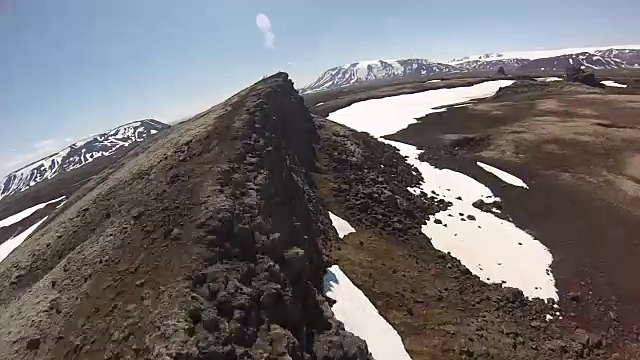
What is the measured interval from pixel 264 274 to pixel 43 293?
9458 mm

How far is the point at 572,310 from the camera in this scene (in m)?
26.0

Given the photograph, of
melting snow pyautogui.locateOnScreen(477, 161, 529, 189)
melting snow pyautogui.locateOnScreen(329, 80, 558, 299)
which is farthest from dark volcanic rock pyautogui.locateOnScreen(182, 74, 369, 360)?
melting snow pyautogui.locateOnScreen(477, 161, 529, 189)

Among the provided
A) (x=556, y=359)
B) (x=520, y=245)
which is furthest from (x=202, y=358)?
(x=520, y=245)

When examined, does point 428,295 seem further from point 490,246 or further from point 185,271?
point 185,271

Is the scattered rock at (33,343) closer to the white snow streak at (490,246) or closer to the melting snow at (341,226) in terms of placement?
the melting snow at (341,226)

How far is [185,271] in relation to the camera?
1554 centimetres

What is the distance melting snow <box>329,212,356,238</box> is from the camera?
3070cm

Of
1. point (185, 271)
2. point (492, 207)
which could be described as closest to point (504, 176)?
point (492, 207)

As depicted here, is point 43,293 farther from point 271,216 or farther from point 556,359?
point 556,359

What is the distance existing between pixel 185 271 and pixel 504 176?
37.2 m

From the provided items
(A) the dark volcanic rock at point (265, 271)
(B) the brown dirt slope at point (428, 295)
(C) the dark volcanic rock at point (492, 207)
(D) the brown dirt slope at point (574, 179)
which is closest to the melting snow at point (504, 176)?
(D) the brown dirt slope at point (574, 179)

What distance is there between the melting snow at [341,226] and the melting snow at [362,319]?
5.56m

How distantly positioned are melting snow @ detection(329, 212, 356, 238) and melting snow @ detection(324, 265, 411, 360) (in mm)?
5558

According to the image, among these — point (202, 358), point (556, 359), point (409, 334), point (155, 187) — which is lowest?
point (556, 359)
